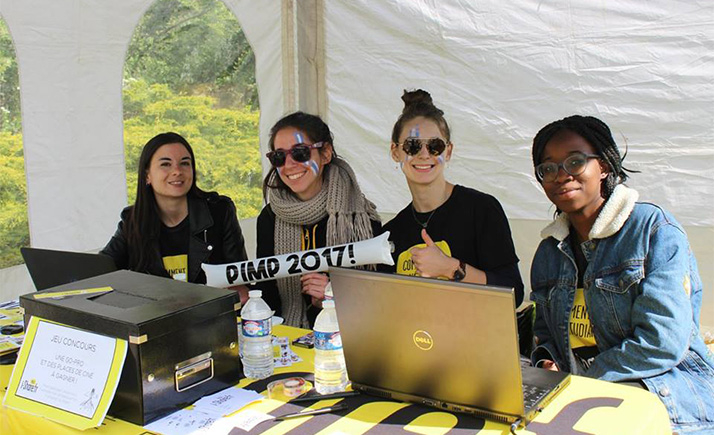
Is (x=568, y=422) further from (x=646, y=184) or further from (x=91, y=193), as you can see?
(x=91, y=193)

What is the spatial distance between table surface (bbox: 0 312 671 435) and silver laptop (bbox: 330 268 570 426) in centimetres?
3

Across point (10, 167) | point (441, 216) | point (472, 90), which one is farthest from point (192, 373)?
point (472, 90)

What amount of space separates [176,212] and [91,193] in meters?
0.88

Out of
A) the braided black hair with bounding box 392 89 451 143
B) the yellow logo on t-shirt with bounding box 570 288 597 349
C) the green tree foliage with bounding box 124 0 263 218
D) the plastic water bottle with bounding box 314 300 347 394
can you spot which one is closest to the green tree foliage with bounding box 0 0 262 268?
the green tree foliage with bounding box 124 0 263 218

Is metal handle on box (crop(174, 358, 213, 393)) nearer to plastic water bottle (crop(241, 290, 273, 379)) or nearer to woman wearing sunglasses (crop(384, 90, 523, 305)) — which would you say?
plastic water bottle (crop(241, 290, 273, 379))

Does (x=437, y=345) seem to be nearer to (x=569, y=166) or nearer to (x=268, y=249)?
(x=569, y=166)

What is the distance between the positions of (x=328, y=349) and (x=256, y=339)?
223mm

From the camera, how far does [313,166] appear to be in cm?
276

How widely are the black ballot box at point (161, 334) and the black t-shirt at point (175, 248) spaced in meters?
1.16

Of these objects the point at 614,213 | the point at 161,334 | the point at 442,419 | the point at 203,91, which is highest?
the point at 203,91

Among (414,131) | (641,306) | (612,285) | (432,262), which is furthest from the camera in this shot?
(414,131)

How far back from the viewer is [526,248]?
405 centimetres

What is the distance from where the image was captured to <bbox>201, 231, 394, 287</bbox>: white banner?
7.95 feet

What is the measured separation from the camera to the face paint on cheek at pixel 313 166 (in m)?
2.74
